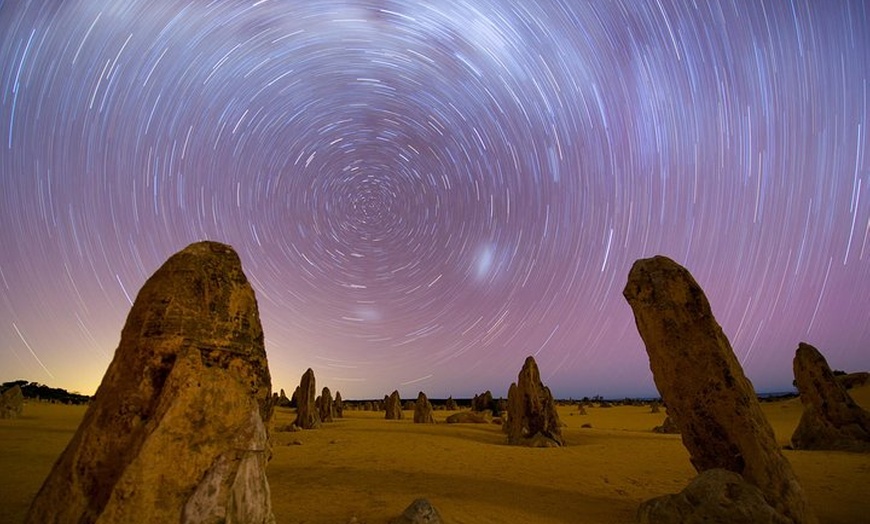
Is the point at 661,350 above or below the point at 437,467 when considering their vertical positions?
above

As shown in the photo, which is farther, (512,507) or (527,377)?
(527,377)

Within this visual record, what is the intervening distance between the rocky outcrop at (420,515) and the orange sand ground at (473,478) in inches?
38.5

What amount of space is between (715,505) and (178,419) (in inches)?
336

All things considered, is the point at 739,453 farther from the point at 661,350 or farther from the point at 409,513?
the point at 409,513

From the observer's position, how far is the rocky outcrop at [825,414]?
59.4ft

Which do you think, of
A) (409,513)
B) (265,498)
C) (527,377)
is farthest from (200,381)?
(527,377)

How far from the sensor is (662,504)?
8.24 meters

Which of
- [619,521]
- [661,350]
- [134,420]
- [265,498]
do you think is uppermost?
[661,350]

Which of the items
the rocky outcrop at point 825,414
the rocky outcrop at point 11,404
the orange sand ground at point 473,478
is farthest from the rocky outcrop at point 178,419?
the rocky outcrop at point 11,404

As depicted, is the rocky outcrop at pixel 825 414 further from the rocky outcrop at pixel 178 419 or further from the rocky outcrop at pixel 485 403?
the rocky outcrop at pixel 485 403

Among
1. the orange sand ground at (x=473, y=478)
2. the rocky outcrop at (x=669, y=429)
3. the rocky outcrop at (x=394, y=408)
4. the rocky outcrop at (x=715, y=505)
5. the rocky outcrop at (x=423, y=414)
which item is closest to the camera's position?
the rocky outcrop at (x=715, y=505)

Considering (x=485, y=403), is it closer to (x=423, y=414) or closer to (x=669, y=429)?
(x=423, y=414)

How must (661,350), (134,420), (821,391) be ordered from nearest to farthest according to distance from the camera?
(134,420), (661,350), (821,391)

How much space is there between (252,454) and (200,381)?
50.4 inches
